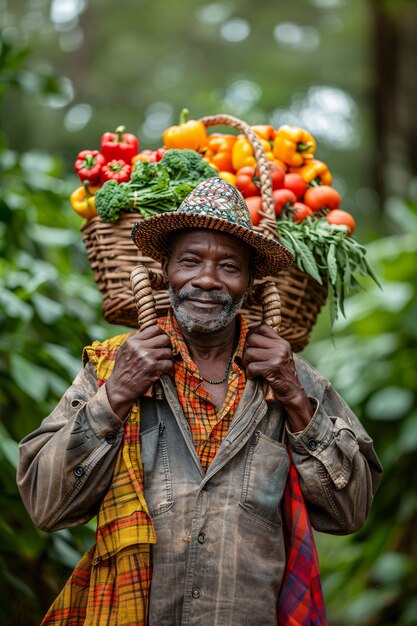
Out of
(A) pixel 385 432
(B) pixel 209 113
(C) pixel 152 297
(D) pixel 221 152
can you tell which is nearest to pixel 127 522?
(C) pixel 152 297

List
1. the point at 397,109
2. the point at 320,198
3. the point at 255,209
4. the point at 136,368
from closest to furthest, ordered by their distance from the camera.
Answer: the point at 136,368 → the point at 255,209 → the point at 320,198 → the point at 397,109

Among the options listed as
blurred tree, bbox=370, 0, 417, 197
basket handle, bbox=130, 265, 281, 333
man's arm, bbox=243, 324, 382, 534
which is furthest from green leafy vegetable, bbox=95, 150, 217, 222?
blurred tree, bbox=370, 0, 417, 197

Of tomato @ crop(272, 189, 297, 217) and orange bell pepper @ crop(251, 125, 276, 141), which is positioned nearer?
tomato @ crop(272, 189, 297, 217)

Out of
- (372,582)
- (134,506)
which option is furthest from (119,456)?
(372,582)

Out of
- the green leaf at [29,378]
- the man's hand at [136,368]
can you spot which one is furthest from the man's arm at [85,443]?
the green leaf at [29,378]

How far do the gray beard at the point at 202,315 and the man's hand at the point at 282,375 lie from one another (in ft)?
0.49

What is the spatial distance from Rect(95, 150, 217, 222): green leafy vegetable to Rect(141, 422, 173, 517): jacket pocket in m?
0.85

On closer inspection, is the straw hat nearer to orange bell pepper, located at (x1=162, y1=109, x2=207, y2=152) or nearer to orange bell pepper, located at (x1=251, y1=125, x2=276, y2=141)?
orange bell pepper, located at (x1=162, y1=109, x2=207, y2=152)

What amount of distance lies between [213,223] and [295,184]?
752 millimetres

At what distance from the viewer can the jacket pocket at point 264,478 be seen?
2.72m

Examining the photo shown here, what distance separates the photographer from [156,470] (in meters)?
2.73

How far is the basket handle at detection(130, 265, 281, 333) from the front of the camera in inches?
112

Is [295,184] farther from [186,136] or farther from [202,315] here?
[202,315]

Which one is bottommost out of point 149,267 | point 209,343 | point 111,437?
point 111,437
